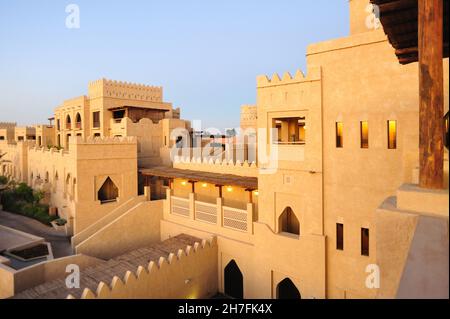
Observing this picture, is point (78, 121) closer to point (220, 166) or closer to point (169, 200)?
point (169, 200)

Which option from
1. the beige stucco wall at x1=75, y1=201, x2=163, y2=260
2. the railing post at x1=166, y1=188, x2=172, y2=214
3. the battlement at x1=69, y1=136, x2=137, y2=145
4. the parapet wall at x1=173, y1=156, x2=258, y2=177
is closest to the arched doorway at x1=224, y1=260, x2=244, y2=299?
the parapet wall at x1=173, y1=156, x2=258, y2=177

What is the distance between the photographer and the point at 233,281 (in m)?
14.9

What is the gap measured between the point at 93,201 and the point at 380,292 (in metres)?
17.3

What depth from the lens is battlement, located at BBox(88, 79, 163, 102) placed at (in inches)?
1062

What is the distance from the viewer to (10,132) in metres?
40.4

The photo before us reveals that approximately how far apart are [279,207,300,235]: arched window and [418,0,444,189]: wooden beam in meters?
9.32

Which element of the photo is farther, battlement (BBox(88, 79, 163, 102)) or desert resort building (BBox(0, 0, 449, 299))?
battlement (BBox(88, 79, 163, 102))

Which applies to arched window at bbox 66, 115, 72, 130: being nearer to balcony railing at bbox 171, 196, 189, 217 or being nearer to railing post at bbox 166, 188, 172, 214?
railing post at bbox 166, 188, 172, 214

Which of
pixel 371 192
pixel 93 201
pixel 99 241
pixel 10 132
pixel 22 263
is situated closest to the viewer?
pixel 371 192

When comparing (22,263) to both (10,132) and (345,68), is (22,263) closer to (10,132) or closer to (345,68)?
(345,68)

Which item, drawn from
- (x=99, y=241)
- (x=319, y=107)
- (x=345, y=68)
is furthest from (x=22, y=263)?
(x=345, y=68)

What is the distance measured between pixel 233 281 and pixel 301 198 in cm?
617

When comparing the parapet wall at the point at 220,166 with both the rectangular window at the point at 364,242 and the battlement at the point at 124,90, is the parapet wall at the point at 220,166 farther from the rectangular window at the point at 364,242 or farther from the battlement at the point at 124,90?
the battlement at the point at 124,90

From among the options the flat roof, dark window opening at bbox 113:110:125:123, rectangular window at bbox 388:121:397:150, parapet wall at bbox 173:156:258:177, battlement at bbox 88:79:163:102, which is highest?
battlement at bbox 88:79:163:102
